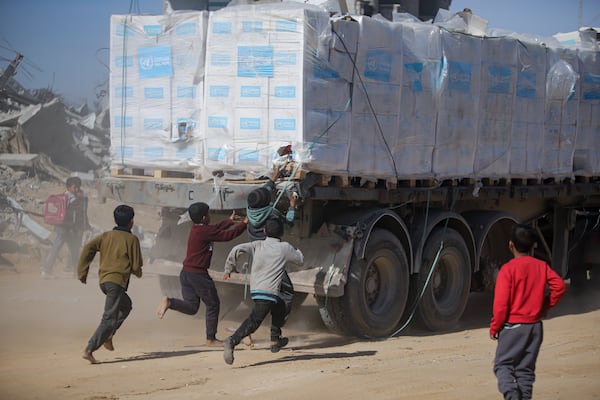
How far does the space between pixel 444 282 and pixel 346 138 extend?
2988mm

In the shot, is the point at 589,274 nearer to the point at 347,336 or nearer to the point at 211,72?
the point at 347,336

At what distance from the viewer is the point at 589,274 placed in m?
14.3

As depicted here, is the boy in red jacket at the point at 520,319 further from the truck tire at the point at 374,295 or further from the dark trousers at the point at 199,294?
the dark trousers at the point at 199,294

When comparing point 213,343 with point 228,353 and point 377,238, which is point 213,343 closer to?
point 228,353

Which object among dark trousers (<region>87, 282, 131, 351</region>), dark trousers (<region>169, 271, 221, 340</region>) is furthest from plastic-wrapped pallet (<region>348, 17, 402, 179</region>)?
dark trousers (<region>87, 282, 131, 351</region>)

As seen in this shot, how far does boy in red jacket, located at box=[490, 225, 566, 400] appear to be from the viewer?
5738mm

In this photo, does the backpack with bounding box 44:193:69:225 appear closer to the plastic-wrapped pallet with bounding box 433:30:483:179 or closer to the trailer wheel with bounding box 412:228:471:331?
the trailer wheel with bounding box 412:228:471:331

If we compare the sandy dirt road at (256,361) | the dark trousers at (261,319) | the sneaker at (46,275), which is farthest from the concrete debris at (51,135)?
the dark trousers at (261,319)

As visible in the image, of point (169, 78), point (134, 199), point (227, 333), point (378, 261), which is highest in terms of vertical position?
point (169, 78)

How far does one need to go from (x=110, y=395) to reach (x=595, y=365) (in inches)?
180

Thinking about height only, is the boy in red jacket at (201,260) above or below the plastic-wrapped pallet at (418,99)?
below

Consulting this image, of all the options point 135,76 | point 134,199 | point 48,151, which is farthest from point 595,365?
point 48,151

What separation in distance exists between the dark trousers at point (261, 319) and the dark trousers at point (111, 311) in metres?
1.14

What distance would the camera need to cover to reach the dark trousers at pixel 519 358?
5.74m
